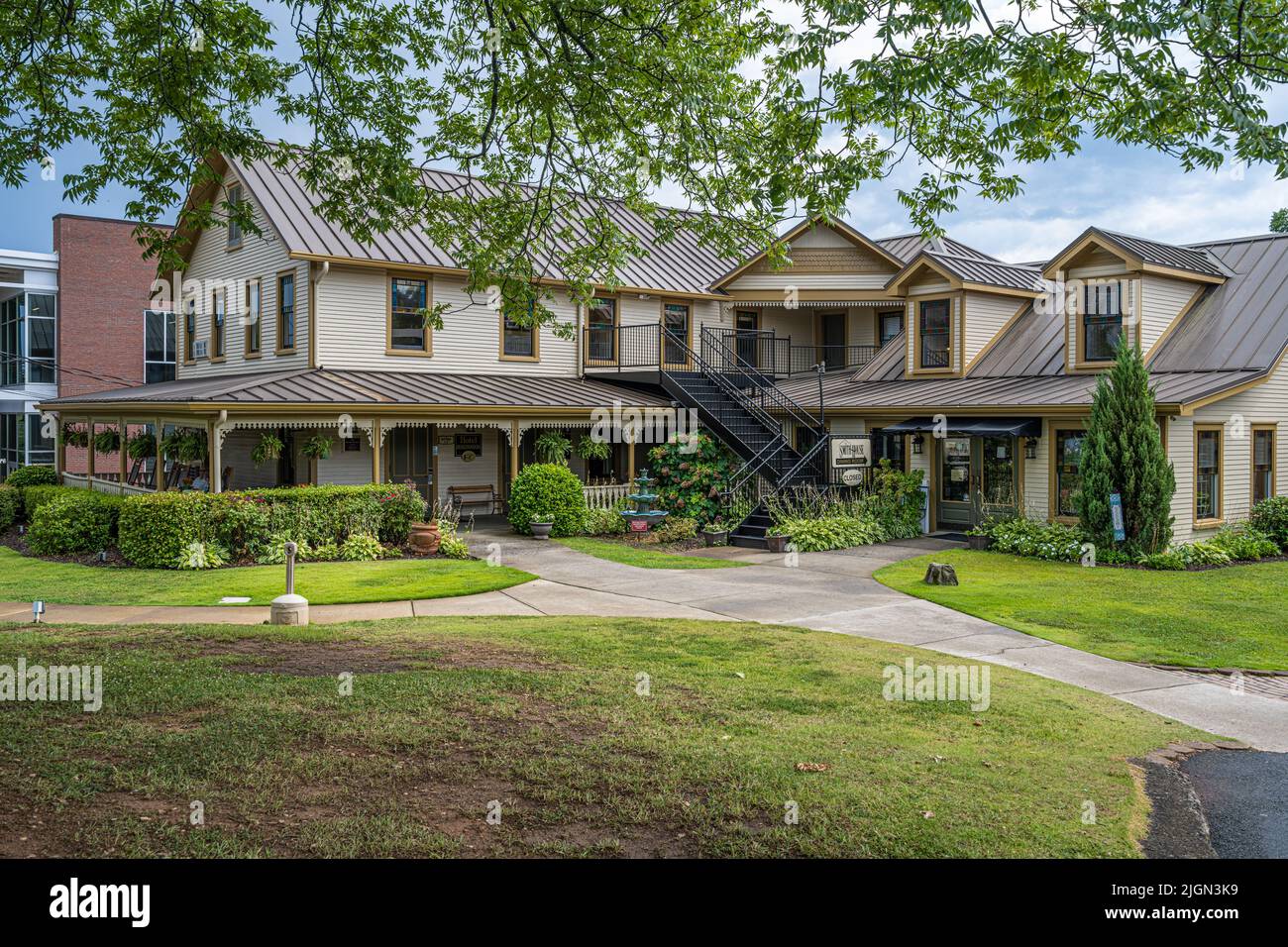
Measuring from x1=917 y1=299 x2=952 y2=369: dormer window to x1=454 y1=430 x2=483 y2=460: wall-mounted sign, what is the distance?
1205 cm

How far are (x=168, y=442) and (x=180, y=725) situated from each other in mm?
18511

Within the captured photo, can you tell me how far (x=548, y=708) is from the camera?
26.8 ft

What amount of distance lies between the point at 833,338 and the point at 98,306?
28.7m

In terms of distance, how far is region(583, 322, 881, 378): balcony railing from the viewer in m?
28.9

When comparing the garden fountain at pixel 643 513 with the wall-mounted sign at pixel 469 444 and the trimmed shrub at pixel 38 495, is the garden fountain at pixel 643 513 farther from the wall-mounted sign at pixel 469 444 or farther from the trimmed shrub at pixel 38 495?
the trimmed shrub at pixel 38 495

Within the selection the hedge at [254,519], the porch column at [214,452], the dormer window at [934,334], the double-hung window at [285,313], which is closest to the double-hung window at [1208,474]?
the dormer window at [934,334]

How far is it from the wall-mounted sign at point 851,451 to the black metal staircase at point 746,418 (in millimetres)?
490

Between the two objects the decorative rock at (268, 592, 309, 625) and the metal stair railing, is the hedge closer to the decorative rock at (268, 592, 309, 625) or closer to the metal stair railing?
the decorative rock at (268, 592, 309, 625)

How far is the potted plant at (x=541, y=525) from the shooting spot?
74.8 feet

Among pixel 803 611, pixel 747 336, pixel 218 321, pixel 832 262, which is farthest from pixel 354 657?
pixel 747 336

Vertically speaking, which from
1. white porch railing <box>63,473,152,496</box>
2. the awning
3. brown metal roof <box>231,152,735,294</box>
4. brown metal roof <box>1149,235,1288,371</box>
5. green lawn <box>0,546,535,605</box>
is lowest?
green lawn <box>0,546,535,605</box>

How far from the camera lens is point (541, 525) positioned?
2280 cm

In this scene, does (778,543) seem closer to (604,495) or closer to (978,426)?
(978,426)

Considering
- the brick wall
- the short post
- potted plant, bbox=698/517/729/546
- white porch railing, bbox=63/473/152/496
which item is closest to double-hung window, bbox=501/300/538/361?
potted plant, bbox=698/517/729/546
